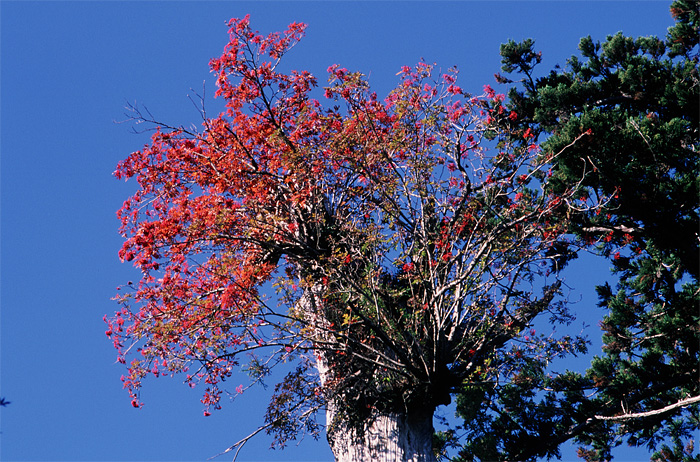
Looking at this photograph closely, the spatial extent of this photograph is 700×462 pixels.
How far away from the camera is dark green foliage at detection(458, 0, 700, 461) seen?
1155 cm

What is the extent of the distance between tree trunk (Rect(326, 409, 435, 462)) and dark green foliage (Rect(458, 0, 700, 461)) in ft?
7.10

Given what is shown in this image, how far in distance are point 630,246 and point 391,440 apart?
6157mm

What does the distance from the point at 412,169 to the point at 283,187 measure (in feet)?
6.08

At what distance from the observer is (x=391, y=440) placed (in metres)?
9.48

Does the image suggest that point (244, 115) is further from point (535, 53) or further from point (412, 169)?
point (535, 53)

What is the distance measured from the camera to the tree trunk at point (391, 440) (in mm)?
9438

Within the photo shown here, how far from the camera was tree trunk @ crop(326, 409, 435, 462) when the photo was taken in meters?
9.44

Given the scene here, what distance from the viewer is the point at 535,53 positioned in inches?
566

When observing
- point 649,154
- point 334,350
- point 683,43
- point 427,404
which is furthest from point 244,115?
point 683,43

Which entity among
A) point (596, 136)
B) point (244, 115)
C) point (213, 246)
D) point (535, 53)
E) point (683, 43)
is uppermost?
point (535, 53)

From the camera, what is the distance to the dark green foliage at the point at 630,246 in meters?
11.6

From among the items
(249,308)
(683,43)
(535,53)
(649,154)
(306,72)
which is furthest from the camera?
(535,53)

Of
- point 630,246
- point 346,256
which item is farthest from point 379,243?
point 630,246

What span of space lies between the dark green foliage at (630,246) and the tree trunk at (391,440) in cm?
217
